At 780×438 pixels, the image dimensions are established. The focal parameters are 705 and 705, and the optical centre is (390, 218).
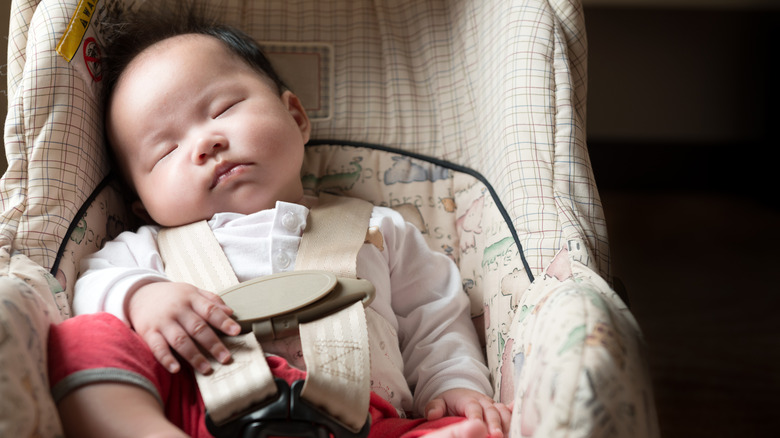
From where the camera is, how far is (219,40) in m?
1.15

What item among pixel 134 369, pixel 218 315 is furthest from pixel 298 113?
pixel 134 369

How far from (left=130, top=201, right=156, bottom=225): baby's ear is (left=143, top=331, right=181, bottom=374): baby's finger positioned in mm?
391

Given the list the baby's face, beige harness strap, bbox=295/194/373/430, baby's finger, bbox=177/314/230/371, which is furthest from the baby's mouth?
baby's finger, bbox=177/314/230/371

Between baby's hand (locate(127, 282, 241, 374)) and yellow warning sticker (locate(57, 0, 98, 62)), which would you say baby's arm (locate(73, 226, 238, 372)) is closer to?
baby's hand (locate(127, 282, 241, 374))

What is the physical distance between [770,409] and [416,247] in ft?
3.55

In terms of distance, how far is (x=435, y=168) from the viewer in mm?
1293

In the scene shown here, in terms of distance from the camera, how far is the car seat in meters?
0.66

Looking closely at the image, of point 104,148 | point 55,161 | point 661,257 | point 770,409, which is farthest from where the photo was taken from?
point 661,257

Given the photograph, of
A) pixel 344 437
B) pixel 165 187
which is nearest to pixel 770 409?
pixel 344 437

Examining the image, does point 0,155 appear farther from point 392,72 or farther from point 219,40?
point 392,72

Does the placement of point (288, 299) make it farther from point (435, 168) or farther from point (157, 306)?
point (435, 168)

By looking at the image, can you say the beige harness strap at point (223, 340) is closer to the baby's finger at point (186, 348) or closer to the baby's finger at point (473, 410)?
the baby's finger at point (186, 348)

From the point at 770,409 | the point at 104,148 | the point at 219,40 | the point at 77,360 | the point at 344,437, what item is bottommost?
the point at 770,409

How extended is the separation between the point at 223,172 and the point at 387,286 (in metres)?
0.30
